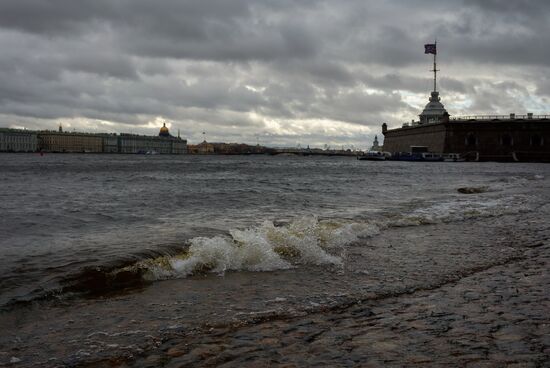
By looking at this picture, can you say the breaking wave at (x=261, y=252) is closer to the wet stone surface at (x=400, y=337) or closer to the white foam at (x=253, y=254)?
the white foam at (x=253, y=254)

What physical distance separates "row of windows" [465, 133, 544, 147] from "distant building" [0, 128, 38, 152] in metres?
160

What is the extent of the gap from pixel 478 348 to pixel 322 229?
6438 millimetres

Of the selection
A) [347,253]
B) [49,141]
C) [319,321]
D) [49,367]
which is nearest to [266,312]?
[319,321]

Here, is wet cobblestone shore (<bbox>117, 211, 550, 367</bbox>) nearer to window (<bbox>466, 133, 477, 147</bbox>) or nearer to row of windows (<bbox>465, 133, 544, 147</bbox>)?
row of windows (<bbox>465, 133, 544, 147</bbox>)

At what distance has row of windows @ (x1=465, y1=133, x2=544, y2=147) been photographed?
76500 mm

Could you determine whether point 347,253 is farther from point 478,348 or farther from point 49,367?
point 49,367

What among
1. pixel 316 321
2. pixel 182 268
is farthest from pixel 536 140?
pixel 316 321

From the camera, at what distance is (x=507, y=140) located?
78.4 meters

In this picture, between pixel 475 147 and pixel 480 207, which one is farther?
pixel 475 147

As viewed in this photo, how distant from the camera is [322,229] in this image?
9.95 m

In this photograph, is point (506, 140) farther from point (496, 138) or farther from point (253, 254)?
point (253, 254)

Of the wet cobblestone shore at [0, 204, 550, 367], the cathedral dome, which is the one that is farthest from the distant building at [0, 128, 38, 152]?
the wet cobblestone shore at [0, 204, 550, 367]

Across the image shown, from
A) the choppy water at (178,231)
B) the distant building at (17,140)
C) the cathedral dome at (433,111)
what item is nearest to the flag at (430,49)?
the cathedral dome at (433,111)

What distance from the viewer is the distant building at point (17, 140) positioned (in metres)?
179
